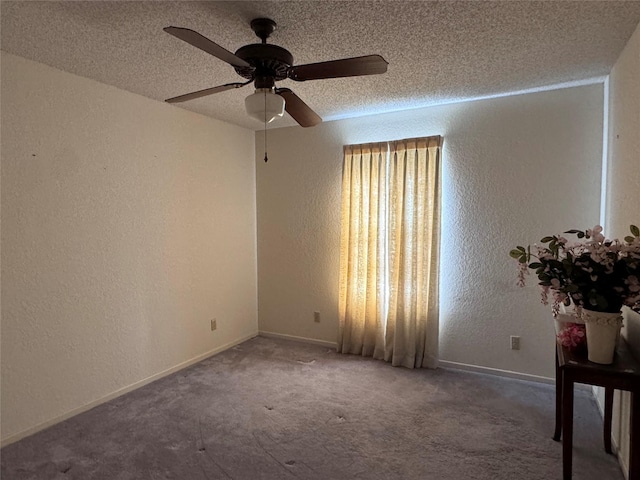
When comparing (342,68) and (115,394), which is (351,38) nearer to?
(342,68)

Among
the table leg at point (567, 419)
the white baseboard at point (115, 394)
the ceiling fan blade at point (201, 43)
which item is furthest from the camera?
the white baseboard at point (115, 394)

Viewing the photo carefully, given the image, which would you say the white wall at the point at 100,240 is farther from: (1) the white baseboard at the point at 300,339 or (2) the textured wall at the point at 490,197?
(2) the textured wall at the point at 490,197

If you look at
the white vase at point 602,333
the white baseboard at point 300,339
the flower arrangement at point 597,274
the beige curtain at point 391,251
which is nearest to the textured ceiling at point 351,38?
the beige curtain at point 391,251

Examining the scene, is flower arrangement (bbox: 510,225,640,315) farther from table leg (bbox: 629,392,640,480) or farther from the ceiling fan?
the ceiling fan

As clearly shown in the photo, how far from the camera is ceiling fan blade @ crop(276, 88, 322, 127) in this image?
7.25 ft

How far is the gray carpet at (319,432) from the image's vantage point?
7.25ft

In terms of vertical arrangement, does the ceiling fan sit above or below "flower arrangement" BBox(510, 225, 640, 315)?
Answer: above

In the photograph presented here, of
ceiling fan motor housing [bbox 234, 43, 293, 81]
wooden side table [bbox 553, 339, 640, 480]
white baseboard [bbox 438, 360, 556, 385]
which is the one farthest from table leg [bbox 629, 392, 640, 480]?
ceiling fan motor housing [bbox 234, 43, 293, 81]

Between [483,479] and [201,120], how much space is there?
357 cm

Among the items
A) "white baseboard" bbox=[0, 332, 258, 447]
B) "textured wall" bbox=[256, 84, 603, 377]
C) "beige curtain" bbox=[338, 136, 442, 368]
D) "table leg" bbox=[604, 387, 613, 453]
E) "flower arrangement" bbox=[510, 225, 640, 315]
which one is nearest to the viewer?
"flower arrangement" bbox=[510, 225, 640, 315]

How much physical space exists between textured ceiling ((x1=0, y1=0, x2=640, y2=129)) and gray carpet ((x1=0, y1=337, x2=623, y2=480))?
236 cm

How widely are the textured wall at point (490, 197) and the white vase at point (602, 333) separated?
4.98 ft

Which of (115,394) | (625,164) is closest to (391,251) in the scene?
(625,164)

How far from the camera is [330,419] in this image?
2748 mm
